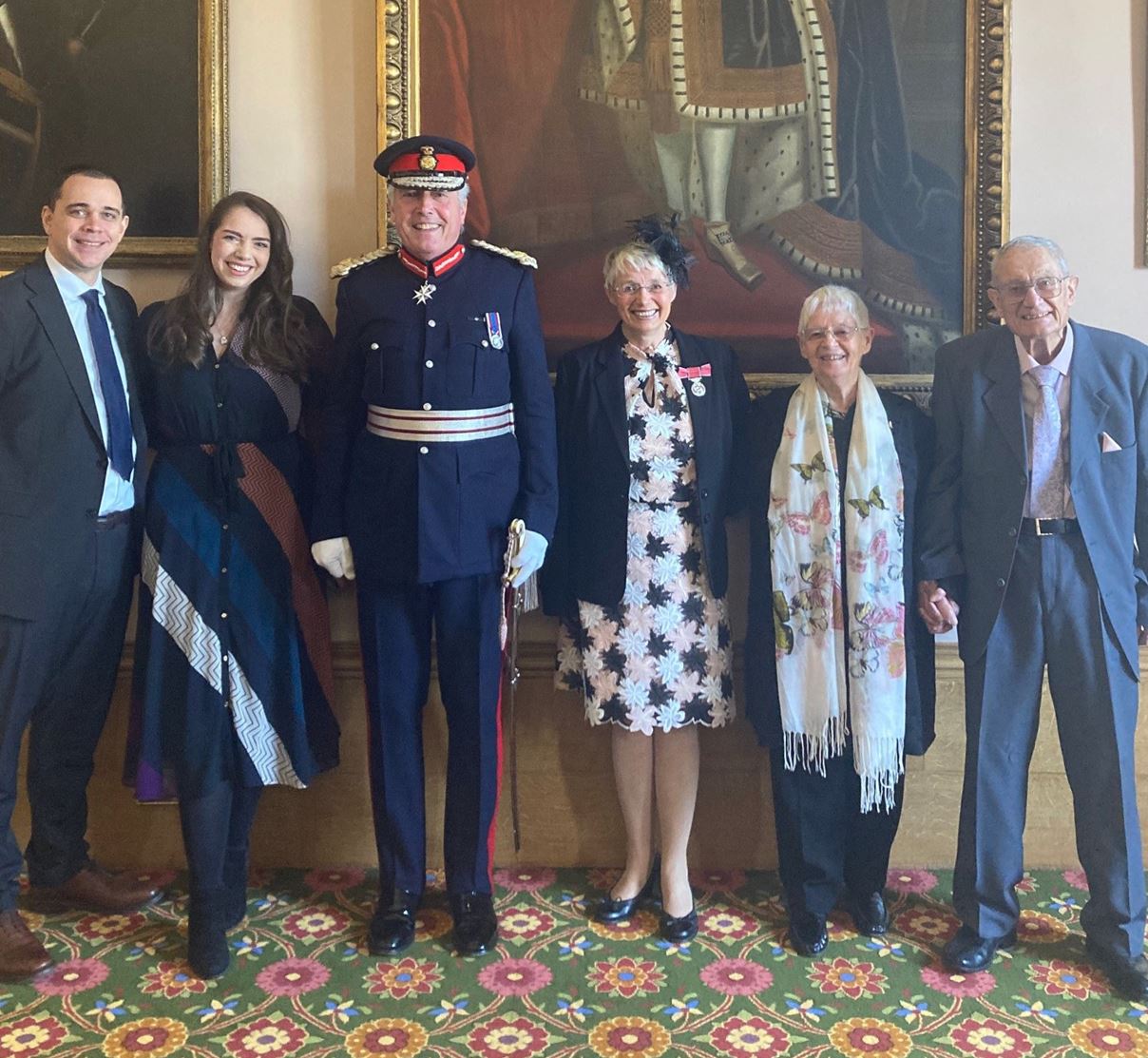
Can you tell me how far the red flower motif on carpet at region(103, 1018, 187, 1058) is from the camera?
1.94 metres

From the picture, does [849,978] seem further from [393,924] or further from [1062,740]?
[393,924]

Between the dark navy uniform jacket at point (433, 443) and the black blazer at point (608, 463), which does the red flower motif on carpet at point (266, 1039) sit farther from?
the black blazer at point (608, 463)

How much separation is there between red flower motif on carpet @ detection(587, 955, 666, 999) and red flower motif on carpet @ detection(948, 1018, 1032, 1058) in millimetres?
592

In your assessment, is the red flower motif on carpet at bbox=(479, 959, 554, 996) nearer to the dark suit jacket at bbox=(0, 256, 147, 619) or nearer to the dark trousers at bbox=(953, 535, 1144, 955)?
the dark trousers at bbox=(953, 535, 1144, 955)

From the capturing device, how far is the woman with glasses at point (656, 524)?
2.30 m

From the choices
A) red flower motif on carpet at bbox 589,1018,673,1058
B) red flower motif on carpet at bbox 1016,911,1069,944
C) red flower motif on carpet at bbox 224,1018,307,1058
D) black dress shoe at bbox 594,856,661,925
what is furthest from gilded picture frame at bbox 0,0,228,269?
red flower motif on carpet at bbox 1016,911,1069,944

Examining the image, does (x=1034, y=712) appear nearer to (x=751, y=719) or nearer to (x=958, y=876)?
(x=958, y=876)

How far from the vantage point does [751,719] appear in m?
2.39

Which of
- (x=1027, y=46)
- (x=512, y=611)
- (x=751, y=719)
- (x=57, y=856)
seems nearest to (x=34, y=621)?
(x=57, y=856)

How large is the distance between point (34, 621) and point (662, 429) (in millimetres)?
1419

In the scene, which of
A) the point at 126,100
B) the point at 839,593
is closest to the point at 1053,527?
the point at 839,593

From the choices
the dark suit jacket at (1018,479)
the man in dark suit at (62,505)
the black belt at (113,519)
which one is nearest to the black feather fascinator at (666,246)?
the dark suit jacket at (1018,479)

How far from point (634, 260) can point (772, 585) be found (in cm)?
79

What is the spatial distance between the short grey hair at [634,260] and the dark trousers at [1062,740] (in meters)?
1.00
